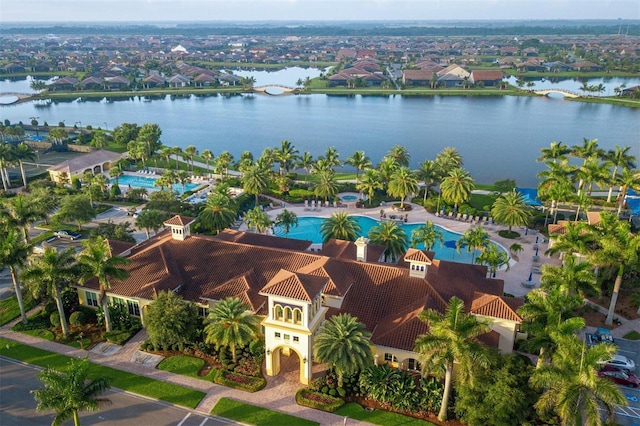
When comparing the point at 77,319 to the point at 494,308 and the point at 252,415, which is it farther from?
the point at 494,308

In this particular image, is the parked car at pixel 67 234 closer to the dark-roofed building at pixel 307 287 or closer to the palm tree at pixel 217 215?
the palm tree at pixel 217 215

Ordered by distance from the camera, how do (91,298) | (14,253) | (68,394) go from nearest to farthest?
(68,394)
(14,253)
(91,298)

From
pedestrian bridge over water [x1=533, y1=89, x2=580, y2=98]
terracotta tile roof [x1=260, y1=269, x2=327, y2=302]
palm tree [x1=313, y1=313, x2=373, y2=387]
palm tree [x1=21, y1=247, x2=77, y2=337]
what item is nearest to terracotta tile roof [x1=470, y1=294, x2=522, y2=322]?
palm tree [x1=313, y1=313, x2=373, y2=387]

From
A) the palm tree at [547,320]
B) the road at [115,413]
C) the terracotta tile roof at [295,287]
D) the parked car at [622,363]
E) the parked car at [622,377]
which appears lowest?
the road at [115,413]

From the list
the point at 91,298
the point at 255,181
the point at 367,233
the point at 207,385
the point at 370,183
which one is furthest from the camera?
the point at 370,183

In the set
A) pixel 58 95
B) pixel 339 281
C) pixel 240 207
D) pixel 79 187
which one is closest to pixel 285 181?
pixel 240 207

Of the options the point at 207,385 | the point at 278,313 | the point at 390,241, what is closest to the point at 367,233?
the point at 390,241

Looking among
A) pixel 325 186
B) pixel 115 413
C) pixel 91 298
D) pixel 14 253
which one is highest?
pixel 14 253

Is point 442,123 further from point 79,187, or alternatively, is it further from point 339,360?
point 339,360

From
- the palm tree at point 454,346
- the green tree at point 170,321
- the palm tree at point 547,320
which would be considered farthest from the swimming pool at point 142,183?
the palm tree at point 547,320
